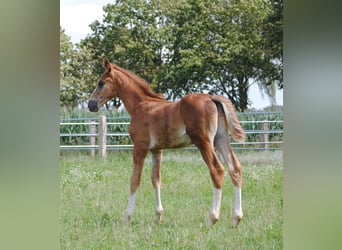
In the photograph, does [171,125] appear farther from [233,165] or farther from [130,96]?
[233,165]

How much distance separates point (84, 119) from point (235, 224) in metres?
1.40

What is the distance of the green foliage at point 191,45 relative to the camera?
15.5 ft

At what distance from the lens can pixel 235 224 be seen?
15.5 ft

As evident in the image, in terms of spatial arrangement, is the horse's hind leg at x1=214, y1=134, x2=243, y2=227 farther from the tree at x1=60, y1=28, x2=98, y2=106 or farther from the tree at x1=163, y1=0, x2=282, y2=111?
the tree at x1=60, y1=28, x2=98, y2=106

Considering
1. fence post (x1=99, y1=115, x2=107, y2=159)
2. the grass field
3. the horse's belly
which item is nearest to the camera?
the grass field

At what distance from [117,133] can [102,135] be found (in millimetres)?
128

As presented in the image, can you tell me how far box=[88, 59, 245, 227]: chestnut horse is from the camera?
4.75 meters

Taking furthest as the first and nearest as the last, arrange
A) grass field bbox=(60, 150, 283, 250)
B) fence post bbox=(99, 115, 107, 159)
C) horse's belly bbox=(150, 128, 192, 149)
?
fence post bbox=(99, 115, 107, 159) < horse's belly bbox=(150, 128, 192, 149) < grass field bbox=(60, 150, 283, 250)

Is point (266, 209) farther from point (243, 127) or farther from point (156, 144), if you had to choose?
point (156, 144)

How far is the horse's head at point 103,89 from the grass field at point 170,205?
15.7 inches

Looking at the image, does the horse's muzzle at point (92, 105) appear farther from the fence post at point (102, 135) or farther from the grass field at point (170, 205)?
the grass field at point (170, 205)

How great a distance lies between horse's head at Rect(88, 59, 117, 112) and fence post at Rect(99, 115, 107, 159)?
0.31 ft

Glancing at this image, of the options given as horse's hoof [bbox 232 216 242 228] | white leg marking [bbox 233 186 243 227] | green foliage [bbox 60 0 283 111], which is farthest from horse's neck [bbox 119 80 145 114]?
horse's hoof [bbox 232 216 242 228]

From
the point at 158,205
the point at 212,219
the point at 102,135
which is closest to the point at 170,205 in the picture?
the point at 158,205
